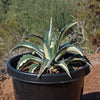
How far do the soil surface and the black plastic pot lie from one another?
131cm

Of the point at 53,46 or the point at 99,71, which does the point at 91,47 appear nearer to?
the point at 99,71

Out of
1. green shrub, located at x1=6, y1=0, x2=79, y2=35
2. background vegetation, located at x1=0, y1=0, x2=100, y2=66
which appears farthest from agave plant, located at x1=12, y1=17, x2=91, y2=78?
green shrub, located at x1=6, y1=0, x2=79, y2=35

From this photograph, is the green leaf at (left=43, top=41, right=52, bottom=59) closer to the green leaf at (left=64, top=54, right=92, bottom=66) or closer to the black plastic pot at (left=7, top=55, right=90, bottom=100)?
the green leaf at (left=64, top=54, right=92, bottom=66)

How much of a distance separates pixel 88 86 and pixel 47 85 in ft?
6.42

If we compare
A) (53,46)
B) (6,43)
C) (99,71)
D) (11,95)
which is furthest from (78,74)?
(6,43)

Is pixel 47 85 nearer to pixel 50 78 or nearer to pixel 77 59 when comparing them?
pixel 50 78

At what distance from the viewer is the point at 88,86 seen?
3.39 m

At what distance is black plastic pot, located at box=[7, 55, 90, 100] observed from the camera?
1.56 metres

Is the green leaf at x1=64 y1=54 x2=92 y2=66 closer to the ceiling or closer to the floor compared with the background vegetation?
closer to the ceiling

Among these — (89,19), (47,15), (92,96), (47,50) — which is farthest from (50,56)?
(47,15)

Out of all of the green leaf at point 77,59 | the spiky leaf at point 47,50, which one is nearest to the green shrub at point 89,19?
the green leaf at point 77,59

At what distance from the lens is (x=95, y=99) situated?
2.88 meters

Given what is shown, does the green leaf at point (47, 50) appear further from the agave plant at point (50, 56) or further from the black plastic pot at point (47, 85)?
the black plastic pot at point (47, 85)

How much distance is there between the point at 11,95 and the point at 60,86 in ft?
5.64
